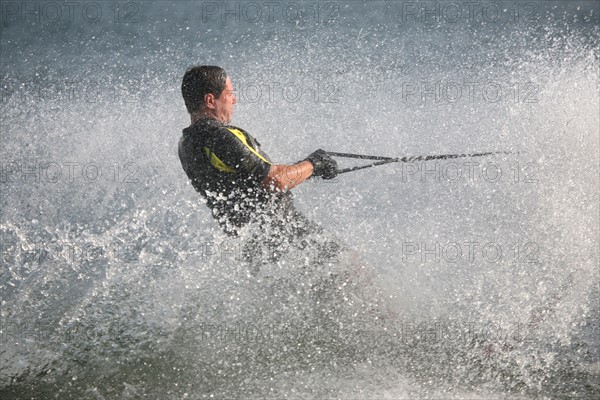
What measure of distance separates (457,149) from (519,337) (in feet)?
7.83

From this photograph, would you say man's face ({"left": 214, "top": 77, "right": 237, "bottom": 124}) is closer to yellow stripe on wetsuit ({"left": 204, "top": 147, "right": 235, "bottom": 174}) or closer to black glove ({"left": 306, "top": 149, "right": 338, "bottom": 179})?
yellow stripe on wetsuit ({"left": 204, "top": 147, "right": 235, "bottom": 174})

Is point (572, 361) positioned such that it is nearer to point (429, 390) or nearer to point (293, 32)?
point (429, 390)

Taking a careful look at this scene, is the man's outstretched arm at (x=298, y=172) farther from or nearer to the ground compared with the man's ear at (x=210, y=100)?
nearer to the ground

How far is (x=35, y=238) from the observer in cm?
573

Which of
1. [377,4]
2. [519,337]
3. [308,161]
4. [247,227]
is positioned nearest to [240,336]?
[247,227]

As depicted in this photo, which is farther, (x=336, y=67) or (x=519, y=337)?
(x=336, y=67)

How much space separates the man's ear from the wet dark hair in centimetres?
2

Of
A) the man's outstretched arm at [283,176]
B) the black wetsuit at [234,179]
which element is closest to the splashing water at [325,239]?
the black wetsuit at [234,179]

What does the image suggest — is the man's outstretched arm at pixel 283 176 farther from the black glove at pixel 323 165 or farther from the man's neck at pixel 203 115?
the man's neck at pixel 203 115

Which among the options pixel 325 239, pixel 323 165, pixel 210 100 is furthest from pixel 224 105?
pixel 325 239

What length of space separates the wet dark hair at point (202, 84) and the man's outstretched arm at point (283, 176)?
532mm

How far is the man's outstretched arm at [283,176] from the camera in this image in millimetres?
3414

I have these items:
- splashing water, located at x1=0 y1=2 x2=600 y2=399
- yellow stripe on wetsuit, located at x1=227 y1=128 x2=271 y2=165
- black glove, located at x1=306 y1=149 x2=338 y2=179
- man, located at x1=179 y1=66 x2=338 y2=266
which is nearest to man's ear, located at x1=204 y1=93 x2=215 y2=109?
man, located at x1=179 y1=66 x2=338 y2=266

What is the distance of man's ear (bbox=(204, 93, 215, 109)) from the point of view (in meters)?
3.54
